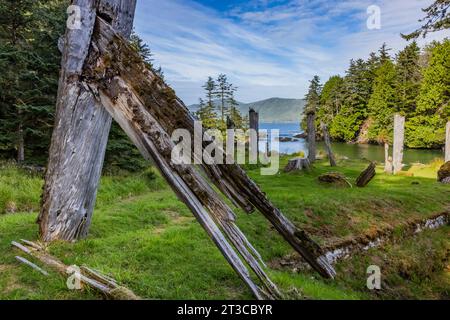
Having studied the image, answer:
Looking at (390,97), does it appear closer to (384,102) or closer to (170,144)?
(384,102)

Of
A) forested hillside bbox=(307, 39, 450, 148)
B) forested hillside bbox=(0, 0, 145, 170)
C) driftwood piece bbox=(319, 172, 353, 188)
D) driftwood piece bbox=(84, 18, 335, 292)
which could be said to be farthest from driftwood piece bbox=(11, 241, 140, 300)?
forested hillside bbox=(307, 39, 450, 148)

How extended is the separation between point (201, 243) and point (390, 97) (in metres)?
51.7

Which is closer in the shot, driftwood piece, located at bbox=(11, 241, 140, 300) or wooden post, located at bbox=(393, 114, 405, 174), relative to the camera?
driftwood piece, located at bbox=(11, 241, 140, 300)

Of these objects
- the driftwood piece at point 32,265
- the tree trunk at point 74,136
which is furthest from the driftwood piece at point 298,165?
the driftwood piece at point 32,265

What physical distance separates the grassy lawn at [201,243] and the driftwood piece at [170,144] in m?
0.65

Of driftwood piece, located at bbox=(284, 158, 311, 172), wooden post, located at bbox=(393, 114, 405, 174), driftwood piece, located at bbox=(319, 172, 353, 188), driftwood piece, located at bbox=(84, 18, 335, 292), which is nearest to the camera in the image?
driftwood piece, located at bbox=(84, 18, 335, 292)

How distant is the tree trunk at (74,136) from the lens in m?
5.01

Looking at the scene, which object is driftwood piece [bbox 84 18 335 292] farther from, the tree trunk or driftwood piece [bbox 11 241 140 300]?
driftwood piece [bbox 11 241 140 300]

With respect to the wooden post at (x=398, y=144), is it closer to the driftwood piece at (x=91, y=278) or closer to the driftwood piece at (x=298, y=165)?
the driftwood piece at (x=298, y=165)

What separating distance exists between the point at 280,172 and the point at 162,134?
1313cm

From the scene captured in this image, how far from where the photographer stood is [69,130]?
5.16 m

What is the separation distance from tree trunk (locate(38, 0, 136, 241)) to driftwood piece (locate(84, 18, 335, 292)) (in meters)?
0.25

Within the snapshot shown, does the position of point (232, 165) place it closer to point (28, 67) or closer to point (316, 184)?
point (316, 184)

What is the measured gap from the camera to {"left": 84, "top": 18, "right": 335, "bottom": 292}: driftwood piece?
3.75m
